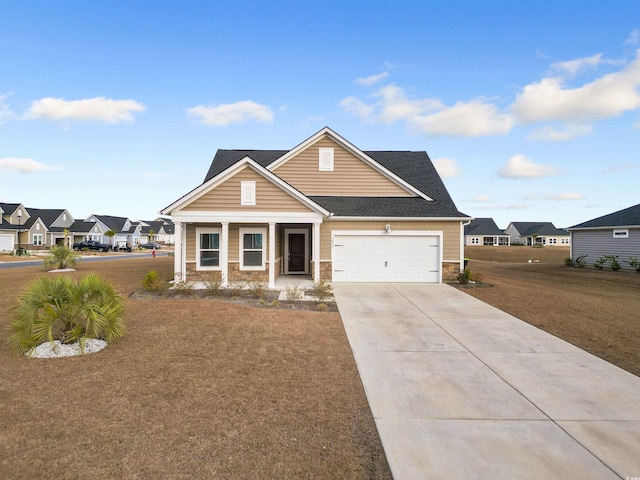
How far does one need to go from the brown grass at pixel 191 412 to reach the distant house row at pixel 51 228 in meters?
55.5

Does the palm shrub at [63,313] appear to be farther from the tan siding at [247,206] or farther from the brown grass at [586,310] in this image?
the brown grass at [586,310]

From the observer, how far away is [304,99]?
21.0m

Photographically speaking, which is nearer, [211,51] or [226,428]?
[226,428]

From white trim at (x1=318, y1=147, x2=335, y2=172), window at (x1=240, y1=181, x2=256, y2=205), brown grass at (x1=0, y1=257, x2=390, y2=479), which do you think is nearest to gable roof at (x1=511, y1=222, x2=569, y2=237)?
white trim at (x1=318, y1=147, x2=335, y2=172)

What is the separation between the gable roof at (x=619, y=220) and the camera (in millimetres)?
22663

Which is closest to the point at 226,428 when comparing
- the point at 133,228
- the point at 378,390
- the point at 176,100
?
the point at 378,390

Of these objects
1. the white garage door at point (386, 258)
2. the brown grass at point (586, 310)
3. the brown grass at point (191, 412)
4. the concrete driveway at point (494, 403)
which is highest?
the white garage door at point (386, 258)

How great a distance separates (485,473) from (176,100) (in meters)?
23.1

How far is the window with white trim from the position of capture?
50.2 ft

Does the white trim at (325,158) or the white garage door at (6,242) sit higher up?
the white trim at (325,158)

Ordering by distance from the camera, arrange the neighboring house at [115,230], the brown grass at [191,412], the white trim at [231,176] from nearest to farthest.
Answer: the brown grass at [191,412] < the white trim at [231,176] < the neighboring house at [115,230]

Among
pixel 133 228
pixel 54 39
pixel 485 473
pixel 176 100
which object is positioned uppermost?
pixel 54 39

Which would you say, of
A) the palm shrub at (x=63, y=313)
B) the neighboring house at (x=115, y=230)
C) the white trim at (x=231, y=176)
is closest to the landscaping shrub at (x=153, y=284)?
the white trim at (x=231, y=176)

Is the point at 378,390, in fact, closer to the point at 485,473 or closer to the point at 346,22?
the point at 485,473
